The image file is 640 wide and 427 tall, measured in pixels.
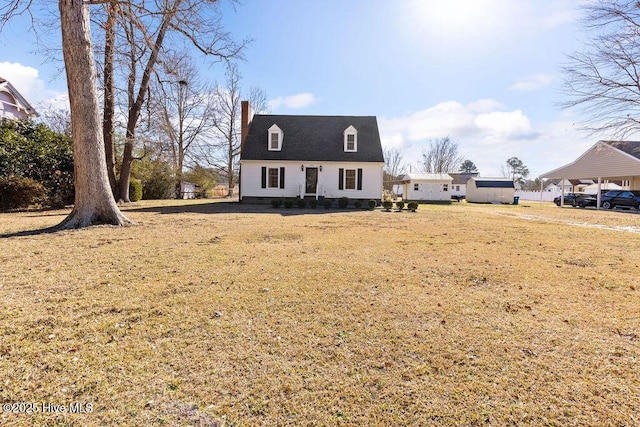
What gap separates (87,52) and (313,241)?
310 inches

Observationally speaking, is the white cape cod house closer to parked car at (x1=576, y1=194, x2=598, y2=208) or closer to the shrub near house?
the shrub near house

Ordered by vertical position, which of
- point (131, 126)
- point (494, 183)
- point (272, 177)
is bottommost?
point (272, 177)

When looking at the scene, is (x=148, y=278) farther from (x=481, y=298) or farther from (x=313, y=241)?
(x=481, y=298)

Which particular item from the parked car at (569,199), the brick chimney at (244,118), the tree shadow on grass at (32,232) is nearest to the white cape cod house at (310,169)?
the brick chimney at (244,118)

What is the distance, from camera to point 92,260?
17.8 ft

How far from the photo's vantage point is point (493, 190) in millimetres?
35125

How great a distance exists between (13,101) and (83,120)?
19998 mm

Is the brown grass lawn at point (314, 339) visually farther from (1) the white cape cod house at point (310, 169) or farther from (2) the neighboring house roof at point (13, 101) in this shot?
(2) the neighboring house roof at point (13, 101)

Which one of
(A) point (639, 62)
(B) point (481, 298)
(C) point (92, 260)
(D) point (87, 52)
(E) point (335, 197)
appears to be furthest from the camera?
(E) point (335, 197)

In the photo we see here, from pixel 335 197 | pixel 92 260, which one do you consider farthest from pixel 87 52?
pixel 335 197

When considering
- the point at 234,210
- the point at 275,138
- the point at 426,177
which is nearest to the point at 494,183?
the point at 426,177

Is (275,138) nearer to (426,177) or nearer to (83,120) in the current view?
(83,120)

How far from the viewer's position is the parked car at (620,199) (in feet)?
79.8

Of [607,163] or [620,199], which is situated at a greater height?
[607,163]
